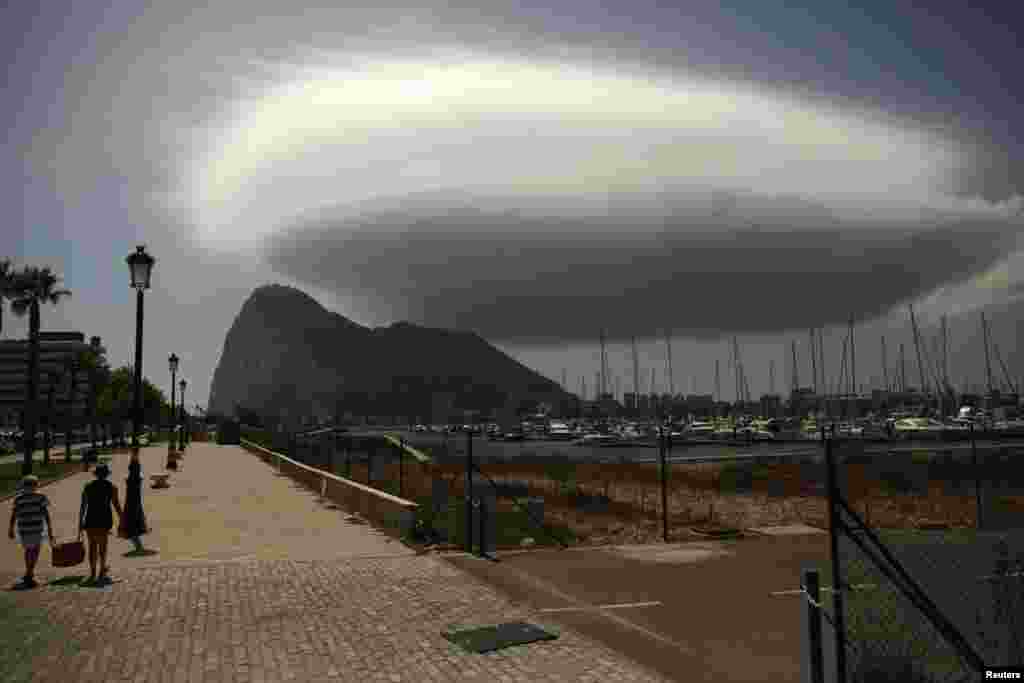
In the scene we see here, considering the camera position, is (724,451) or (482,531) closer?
(482,531)

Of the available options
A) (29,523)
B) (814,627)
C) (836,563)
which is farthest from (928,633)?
(29,523)

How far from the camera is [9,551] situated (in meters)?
14.4

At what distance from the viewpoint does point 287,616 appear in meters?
9.55

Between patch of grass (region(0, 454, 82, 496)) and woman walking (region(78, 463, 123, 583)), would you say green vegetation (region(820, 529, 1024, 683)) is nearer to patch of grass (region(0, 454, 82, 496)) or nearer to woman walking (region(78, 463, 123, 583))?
woman walking (region(78, 463, 123, 583))

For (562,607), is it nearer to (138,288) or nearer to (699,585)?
(699,585)

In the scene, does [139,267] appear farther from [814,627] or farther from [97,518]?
[814,627]

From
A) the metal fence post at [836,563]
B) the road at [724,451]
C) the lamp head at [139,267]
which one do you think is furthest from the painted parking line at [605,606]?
the lamp head at [139,267]

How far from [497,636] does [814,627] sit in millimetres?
4024

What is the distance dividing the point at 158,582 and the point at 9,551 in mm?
4723

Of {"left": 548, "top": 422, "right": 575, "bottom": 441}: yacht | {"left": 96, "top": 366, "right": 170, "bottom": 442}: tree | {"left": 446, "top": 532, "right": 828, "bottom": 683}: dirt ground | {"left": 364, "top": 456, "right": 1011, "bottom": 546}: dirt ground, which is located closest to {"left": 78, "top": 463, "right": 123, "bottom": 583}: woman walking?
{"left": 446, "top": 532, "right": 828, "bottom": 683}: dirt ground

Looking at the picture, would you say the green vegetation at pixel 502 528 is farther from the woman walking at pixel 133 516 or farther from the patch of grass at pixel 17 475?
the patch of grass at pixel 17 475

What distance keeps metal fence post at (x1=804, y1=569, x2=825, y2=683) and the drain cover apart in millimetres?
3620

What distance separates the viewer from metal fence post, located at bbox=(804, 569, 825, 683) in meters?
5.31

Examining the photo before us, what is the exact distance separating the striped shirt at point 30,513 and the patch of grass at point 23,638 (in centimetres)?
114
